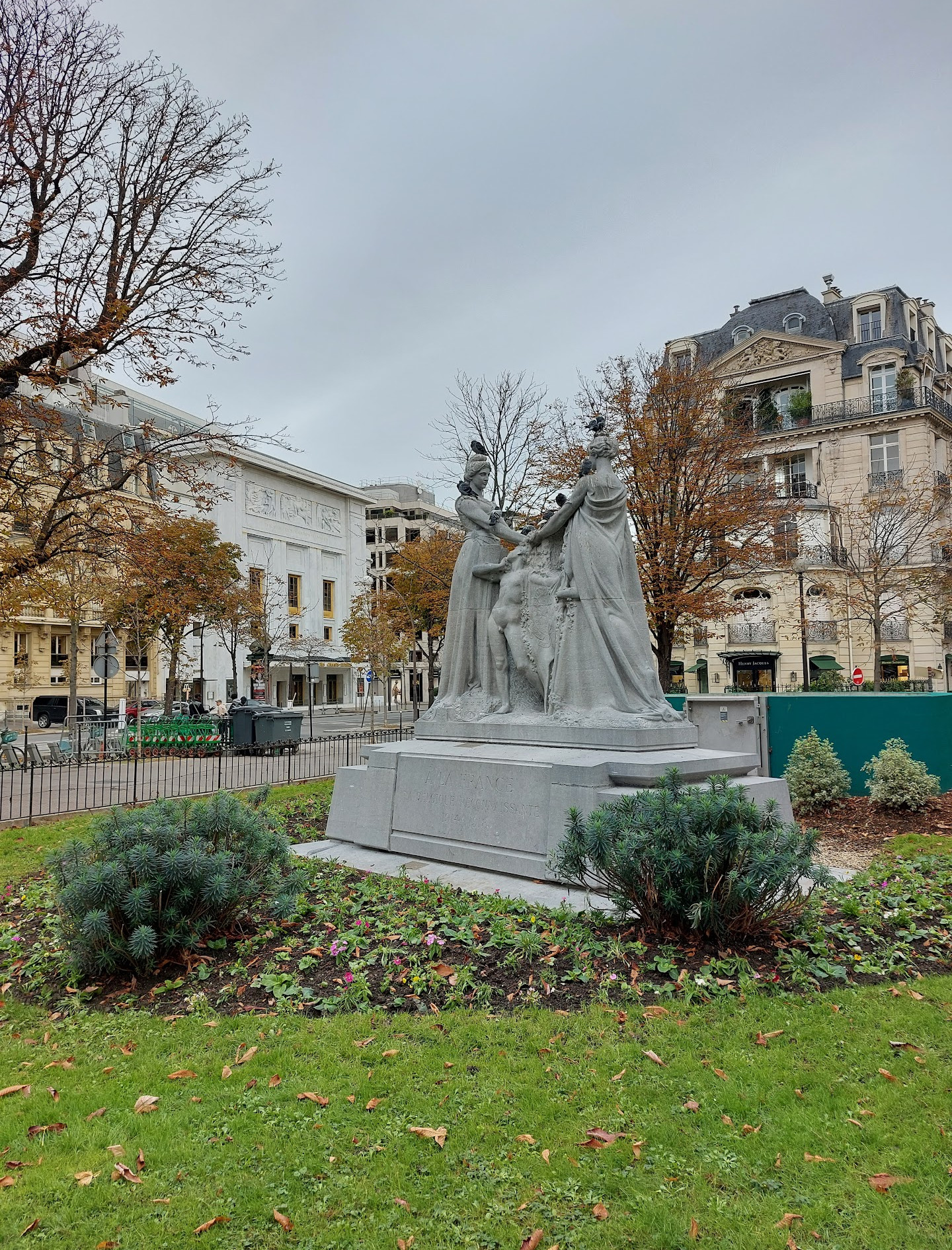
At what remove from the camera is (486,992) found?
4656mm

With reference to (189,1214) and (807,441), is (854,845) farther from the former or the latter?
(807,441)

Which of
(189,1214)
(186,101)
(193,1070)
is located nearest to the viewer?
(189,1214)

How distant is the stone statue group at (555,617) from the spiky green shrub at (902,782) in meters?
4.33

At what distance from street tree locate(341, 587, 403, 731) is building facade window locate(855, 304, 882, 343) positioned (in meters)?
29.6

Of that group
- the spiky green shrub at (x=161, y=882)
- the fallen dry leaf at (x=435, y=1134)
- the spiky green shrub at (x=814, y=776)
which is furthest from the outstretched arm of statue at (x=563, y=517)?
the fallen dry leaf at (x=435, y=1134)

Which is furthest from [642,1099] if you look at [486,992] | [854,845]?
[854,845]

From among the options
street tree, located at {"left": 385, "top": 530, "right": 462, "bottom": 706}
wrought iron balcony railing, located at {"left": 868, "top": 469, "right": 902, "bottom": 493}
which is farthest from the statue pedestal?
wrought iron balcony railing, located at {"left": 868, "top": 469, "right": 902, "bottom": 493}

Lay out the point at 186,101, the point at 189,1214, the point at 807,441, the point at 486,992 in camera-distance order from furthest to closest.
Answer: the point at 807,441 → the point at 186,101 → the point at 486,992 → the point at 189,1214

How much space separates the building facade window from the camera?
42344 millimetres

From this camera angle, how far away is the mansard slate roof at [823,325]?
41719mm

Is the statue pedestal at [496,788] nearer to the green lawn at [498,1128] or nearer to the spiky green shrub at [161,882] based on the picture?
the spiky green shrub at [161,882]

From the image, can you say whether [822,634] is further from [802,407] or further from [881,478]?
[802,407]

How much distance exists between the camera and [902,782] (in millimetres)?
10383

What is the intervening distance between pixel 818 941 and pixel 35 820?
36.8 ft
